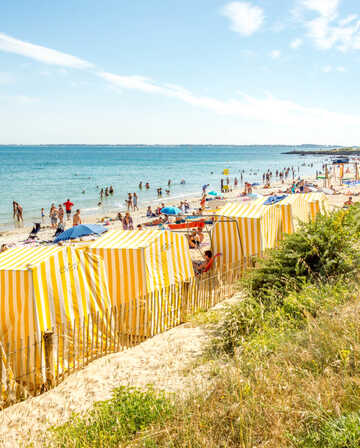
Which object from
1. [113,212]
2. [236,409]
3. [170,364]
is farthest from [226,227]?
[113,212]

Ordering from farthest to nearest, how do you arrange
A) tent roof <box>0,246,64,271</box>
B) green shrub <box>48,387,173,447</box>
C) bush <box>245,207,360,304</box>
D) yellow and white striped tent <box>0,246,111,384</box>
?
bush <box>245,207,360,304</box>, tent roof <box>0,246,64,271</box>, yellow and white striped tent <box>0,246,111,384</box>, green shrub <box>48,387,173,447</box>

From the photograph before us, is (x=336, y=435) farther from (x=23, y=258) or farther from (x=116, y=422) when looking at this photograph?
(x=23, y=258)

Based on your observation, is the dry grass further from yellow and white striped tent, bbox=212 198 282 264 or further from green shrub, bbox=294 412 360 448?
yellow and white striped tent, bbox=212 198 282 264

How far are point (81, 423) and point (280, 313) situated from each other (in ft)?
9.78

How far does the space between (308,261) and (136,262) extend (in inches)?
129

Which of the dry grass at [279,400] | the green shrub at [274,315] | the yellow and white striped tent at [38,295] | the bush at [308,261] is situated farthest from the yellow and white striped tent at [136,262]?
the dry grass at [279,400]

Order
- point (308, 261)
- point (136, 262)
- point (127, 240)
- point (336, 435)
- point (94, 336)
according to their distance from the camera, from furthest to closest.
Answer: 1. point (127, 240)
2. point (136, 262)
3. point (308, 261)
4. point (94, 336)
5. point (336, 435)

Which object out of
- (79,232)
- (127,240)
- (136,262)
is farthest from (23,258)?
(79,232)

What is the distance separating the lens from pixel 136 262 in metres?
Answer: 7.45

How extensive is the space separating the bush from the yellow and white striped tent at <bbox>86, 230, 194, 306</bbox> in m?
1.86

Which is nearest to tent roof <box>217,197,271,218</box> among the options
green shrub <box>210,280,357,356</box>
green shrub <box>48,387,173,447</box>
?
green shrub <box>210,280,357,356</box>

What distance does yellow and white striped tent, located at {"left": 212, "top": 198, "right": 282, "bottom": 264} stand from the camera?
10.5 metres

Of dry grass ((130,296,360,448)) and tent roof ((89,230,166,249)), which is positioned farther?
tent roof ((89,230,166,249))

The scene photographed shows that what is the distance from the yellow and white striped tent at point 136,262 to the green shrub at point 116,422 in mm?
3590
